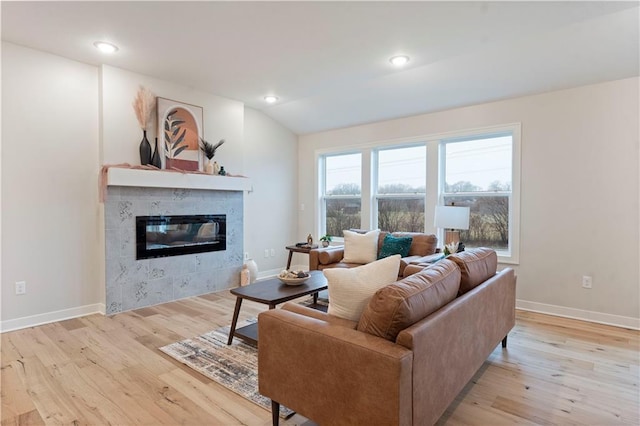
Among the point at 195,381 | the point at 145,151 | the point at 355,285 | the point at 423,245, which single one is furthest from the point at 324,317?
the point at 145,151

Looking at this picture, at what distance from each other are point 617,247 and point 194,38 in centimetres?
447

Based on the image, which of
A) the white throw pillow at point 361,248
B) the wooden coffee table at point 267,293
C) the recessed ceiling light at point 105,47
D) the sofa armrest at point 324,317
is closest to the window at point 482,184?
the white throw pillow at point 361,248

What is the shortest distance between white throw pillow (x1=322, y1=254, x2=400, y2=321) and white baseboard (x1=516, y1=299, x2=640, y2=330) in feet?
9.83

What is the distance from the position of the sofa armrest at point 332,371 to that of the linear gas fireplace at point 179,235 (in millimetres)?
2812

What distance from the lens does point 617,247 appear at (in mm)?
3500

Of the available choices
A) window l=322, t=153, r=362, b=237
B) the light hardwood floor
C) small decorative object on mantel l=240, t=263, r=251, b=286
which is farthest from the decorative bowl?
window l=322, t=153, r=362, b=237

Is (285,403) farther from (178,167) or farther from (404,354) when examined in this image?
(178,167)

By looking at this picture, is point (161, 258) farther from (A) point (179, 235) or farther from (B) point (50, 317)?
(B) point (50, 317)

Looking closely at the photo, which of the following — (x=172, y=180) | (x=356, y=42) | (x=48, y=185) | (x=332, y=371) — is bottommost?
(x=332, y=371)

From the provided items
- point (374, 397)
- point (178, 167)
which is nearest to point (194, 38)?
point (178, 167)

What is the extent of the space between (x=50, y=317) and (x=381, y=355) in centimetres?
372

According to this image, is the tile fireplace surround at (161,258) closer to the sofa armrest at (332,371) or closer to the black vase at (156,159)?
the black vase at (156,159)

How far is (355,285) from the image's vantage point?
1764 millimetres

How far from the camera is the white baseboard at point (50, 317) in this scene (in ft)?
11.0
